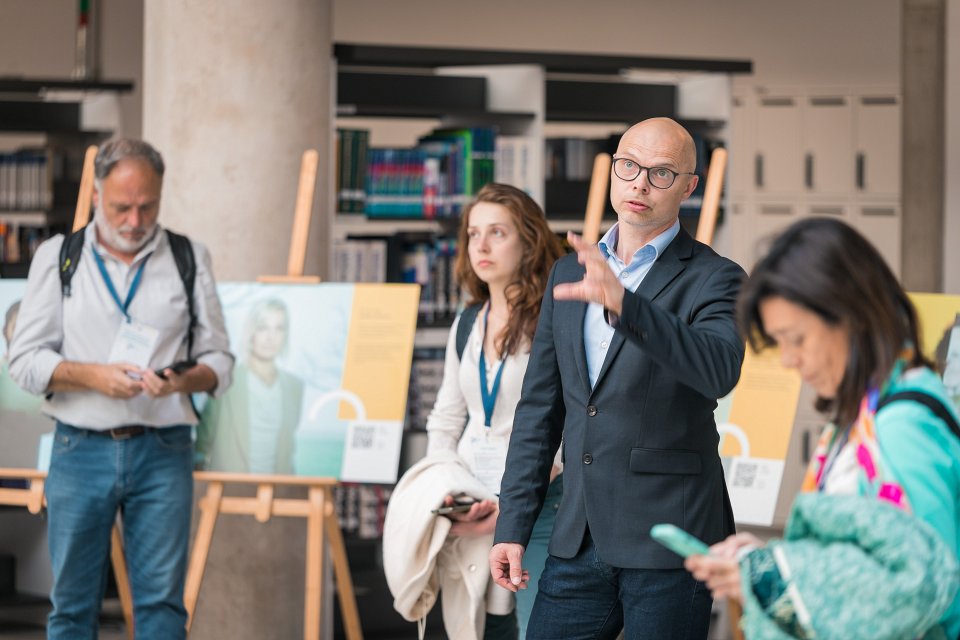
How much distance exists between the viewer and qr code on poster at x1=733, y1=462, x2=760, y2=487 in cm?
475

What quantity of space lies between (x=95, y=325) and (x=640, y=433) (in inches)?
77.0

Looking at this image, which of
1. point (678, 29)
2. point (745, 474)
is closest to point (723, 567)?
point (745, 474)

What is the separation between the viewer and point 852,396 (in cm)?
177

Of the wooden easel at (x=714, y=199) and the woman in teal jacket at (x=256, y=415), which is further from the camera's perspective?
the woman in teal jacket at (x=256, y=415)

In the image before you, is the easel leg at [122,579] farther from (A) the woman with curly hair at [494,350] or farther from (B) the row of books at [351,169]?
(B) the row of books at [351,169]

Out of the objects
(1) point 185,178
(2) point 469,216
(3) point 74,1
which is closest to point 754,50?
(3) point 74,1

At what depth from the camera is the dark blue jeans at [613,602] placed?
2.60 metres

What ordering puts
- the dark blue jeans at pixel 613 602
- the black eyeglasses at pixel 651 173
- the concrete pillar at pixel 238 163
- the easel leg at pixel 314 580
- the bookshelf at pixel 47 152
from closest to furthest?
the dark blue jeans at pixel 613 602 → the black eyeglasses at pixel 651 173 → the easel leg at pixel 314 580 → the concrete pillar at pixel 238 163 → the bookshelf at pixel 47 152

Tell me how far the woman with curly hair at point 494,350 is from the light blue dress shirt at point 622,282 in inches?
35.1

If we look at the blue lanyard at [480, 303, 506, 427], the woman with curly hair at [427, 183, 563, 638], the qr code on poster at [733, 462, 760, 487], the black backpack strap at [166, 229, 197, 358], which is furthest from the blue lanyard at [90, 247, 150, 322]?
the qr code on poster at [733, 462, 760, 487]

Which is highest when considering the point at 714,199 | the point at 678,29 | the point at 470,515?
the point at 678,29

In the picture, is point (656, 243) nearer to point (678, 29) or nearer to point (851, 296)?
point (851, 296)

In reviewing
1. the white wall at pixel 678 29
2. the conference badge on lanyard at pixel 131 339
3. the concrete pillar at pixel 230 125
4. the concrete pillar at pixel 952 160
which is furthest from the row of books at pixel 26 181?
the concrete pillar at pixel 952 160

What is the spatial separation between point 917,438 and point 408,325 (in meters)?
3.11
